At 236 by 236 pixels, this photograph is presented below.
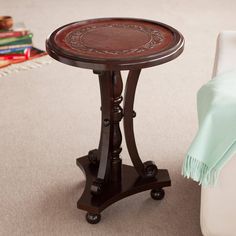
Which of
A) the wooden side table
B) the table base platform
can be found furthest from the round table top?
the table base platform

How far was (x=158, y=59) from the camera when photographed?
1.54 metres

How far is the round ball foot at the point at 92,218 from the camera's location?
177 cm

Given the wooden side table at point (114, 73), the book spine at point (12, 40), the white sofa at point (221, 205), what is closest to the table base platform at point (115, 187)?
the wooden side table at point (114, 73)

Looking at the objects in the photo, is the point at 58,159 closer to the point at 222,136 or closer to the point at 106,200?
the point at 106,200

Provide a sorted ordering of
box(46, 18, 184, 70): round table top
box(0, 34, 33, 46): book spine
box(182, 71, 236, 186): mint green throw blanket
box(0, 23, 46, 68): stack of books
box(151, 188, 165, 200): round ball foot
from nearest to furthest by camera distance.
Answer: box(182, 71, 236, 186): mint green throw blanket
box(46, 18, 184, 70): round table top
box(151, 188, 165, 200): round ball foot
box(0, 23, 46, 68): stack of books
box(0, 34, 33, 46): book spine

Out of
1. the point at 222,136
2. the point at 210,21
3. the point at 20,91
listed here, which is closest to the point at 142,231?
the point at 222,136

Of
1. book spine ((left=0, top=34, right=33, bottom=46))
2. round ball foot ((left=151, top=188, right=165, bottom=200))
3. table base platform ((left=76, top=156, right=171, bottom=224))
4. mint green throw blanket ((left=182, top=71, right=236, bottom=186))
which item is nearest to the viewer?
mint green throw blanket ((left=182, top=71, right=236, bottom=186))

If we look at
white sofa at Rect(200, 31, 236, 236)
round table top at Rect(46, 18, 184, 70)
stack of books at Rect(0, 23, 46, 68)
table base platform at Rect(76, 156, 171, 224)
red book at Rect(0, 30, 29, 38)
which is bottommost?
stack of books at Rect(0, 23, 46, 68)

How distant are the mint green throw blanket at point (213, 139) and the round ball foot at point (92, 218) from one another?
0.48 meters

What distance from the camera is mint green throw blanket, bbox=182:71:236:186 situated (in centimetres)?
137

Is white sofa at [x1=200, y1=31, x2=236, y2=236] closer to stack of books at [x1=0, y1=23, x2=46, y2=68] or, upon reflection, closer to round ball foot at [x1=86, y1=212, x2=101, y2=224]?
round ball foot at [x1=86, y1=212, x2=101, y2=224]

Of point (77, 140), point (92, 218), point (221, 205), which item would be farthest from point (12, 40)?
point (221, 205)

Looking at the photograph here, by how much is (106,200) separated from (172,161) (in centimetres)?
46

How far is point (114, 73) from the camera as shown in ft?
5.53
